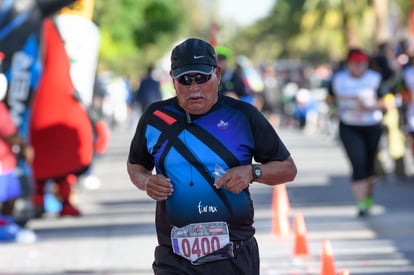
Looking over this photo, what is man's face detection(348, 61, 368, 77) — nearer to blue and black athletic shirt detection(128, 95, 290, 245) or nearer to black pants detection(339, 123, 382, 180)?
black pants detection(339, 123, 382, 180)

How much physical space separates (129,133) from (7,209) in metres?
32.2

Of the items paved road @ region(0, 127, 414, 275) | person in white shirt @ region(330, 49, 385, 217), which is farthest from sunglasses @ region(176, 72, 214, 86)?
person in white shirt @ region(330, 49, 385, 217)

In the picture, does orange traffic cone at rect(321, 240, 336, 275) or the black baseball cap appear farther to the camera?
orange traffic cone at rect(321, 240, 336, 275)

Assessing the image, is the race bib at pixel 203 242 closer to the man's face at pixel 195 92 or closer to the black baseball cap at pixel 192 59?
the man's face at pixel 195 92

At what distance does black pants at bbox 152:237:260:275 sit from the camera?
6730mm

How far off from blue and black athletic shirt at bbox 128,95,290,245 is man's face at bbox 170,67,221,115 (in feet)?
0.22

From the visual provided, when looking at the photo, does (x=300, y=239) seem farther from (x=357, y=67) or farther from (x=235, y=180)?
(x=235, y=180)

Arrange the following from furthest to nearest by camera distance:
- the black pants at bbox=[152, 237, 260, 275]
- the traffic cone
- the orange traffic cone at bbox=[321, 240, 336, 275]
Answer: the traffic cone < the orange traffic cone at bbox=[321, 240, 336, 275] < the black pants at bbox=[152, 237, 260, 275]

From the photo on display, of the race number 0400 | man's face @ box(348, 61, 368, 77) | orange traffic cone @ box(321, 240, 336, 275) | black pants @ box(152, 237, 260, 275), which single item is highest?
man's face @ box(348, 61, 368, 77)

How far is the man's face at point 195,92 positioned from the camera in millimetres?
6664

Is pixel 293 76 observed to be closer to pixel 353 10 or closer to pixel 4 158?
pixel 353 10

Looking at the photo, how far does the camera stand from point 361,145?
51.8 ft

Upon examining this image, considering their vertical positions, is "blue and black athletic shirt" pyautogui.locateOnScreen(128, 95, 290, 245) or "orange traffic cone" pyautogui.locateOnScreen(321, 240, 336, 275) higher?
"blue and black athletic shirt" pyautogui.locateOnScreen(128, 95, 290, 245)

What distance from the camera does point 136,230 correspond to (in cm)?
1572
